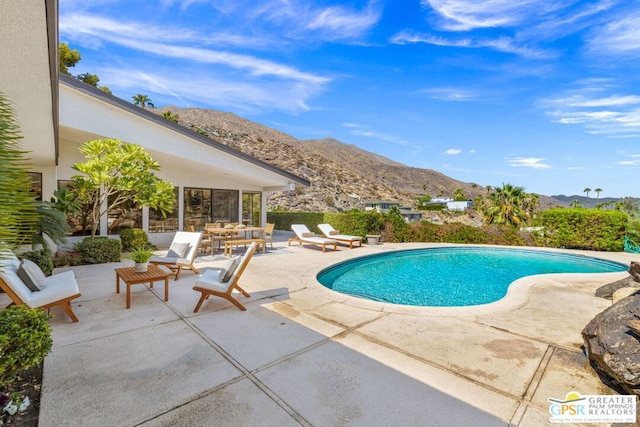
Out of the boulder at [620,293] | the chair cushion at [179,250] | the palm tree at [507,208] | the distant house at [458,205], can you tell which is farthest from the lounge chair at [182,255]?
the distant house at [458,205]

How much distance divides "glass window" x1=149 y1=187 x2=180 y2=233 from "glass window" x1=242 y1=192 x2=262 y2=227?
3.99 metres

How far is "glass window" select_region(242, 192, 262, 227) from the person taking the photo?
17.6 meters

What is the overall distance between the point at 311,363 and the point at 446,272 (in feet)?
25.3

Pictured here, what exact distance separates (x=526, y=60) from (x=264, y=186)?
17.2 metres

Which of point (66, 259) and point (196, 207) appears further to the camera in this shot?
point (196, 207)

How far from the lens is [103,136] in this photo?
31.9 feet

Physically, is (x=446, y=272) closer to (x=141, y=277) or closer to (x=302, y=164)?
(x=141, y=277)

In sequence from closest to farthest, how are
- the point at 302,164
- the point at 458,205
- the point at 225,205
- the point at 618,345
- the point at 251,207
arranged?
1. the point at 618,345
2. the point at 225,205
3. the point at 251,207
4. the point at 302,164
5. the point at 458,205

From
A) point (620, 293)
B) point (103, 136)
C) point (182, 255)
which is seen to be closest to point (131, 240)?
point (103, 136)

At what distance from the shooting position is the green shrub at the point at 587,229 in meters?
12.6

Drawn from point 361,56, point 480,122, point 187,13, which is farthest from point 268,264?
point 480,122

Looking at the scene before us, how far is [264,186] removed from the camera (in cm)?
1720

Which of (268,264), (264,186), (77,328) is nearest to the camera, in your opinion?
(77,328)

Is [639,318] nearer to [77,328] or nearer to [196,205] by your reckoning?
[77,328]
